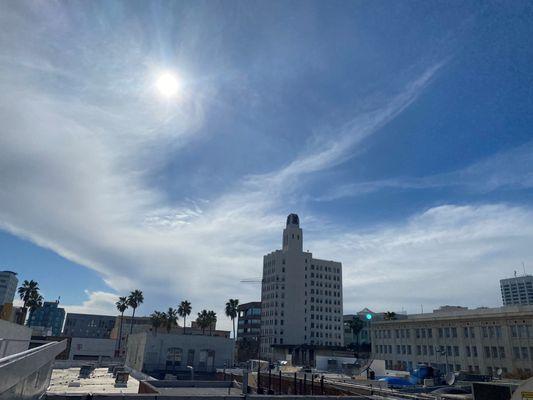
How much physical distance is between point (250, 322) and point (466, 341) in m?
104

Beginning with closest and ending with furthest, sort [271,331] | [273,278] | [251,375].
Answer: [251,375] → [271,331] → [273,278]

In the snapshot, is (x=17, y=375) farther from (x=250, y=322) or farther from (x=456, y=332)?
(x=250, y=322)

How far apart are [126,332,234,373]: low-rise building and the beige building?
40075 millimetres

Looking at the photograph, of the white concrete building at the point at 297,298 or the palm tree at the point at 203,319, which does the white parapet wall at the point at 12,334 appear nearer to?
the palm tree at the point at 203,319

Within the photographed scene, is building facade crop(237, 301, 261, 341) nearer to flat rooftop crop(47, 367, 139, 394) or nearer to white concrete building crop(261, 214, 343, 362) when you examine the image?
white concrete building crop(261, 214, 343, 362)

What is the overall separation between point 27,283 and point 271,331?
8940 centimetres

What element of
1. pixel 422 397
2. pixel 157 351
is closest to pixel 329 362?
pixel 157 351

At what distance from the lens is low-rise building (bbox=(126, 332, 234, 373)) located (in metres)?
82.4

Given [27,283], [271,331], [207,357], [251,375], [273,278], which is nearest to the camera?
[251,375]

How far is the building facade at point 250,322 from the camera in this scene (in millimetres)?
169000

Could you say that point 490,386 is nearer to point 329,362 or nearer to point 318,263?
point 329,362

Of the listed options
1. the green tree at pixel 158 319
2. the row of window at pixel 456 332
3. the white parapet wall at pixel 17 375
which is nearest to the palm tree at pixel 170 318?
the green tree at pixel 158 319

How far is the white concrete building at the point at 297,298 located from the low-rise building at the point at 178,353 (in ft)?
225

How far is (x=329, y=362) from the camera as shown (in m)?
92.0
